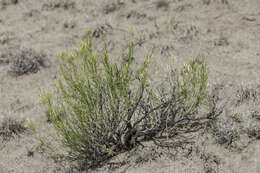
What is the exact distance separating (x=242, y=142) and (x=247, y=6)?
3556 millimetres

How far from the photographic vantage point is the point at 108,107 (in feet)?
10.5

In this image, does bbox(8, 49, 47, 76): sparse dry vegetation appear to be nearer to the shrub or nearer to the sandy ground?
the sandy ground

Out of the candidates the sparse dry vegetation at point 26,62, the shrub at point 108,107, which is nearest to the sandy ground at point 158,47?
the sparse dry vegetation at point 26,62

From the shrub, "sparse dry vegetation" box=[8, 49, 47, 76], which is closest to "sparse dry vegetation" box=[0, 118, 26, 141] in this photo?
the shrub

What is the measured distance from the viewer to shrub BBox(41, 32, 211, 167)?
8.89 feet

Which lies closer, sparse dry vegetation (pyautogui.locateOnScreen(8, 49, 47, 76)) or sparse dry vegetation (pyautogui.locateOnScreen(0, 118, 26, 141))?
sparse dry vegetation (pyautogui.locateOnScreen(0, 118, 26, 141))

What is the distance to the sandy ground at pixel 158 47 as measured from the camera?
10.2 ft

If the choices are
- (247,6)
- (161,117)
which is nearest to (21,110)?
(161,117)

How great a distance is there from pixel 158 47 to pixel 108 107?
2.24 meters

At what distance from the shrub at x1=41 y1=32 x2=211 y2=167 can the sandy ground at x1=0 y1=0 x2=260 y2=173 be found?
0.24m

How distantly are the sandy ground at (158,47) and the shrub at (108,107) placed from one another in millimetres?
244

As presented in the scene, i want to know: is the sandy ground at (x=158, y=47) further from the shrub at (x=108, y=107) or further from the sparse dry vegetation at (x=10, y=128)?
the shrub at (x=108, y=107)

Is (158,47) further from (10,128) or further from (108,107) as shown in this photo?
(10,128)

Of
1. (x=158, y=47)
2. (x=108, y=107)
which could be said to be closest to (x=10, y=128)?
(x=108, y=107)
